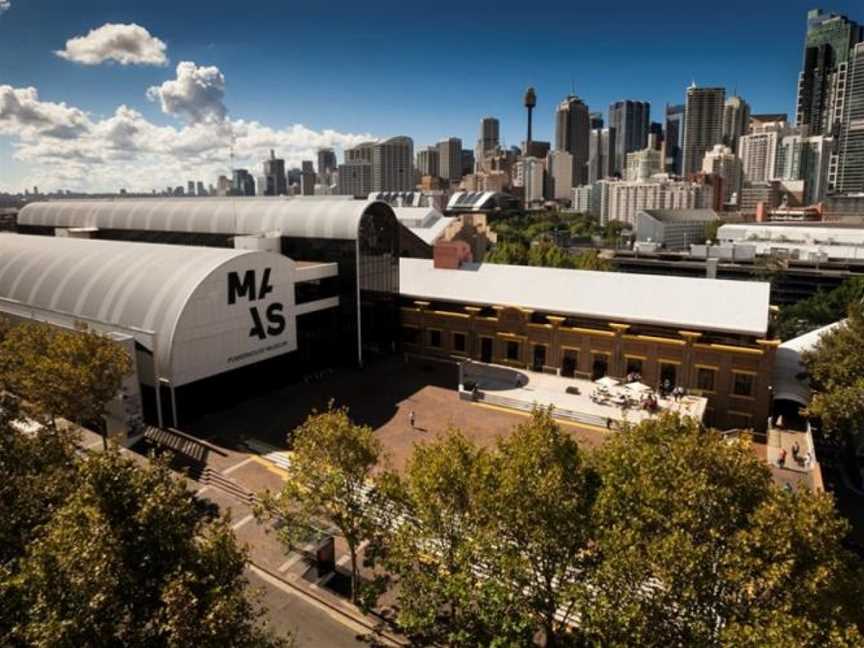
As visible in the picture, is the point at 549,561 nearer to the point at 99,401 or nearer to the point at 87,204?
the point at 99,401

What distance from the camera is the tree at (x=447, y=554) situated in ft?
56.5

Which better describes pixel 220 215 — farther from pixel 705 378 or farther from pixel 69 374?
pixel 705 378

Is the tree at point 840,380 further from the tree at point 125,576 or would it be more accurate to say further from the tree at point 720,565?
the tree at point 125,576

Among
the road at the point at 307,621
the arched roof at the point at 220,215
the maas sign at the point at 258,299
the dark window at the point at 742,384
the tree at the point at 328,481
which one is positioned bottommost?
the road at the point at 307,621

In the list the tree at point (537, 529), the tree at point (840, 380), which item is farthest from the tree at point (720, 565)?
the tree at point (840, 380)

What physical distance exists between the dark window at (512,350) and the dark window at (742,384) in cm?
1796

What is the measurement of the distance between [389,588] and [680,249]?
172348mm

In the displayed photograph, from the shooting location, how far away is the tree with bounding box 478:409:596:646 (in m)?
16.9

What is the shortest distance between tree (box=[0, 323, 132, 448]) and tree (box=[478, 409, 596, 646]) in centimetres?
2361

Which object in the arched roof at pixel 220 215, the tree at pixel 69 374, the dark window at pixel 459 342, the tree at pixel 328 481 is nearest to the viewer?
the tree at pixel 328 481

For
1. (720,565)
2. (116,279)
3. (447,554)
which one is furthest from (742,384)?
(116,279)

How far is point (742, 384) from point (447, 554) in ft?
107

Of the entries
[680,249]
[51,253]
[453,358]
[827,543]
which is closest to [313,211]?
[453,358]

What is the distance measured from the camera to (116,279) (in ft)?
141
